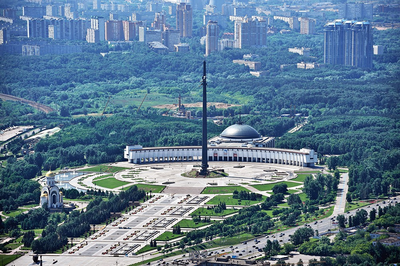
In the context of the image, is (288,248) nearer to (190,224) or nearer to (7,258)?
(190,224)

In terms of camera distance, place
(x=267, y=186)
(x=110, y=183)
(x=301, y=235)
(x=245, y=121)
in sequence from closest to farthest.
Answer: (x=301, y=235), (x=267, y=186), (x=110, y=183), (x=245, y=121)

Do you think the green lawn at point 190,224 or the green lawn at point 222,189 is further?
the green lawn at point 222,189

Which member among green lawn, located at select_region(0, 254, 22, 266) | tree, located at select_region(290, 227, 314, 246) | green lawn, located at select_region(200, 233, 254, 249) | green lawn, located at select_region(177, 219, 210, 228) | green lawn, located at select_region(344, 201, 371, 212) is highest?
tree, located at select_region(290, 227, 314, 246)

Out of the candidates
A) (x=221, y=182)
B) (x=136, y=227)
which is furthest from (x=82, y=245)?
(x=221, y=182)

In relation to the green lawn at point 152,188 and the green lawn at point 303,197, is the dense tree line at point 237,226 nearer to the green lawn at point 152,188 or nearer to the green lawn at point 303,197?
the green lawn at point 303,197

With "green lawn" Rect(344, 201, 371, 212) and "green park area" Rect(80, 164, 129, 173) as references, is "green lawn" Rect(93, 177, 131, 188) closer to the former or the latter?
"green park area" Rect(80, 164, 129, 173)

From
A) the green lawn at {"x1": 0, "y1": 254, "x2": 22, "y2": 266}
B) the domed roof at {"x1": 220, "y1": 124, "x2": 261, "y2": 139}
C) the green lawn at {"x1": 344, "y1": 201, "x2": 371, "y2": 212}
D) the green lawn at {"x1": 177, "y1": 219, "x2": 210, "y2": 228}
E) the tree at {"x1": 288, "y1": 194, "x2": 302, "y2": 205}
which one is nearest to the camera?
the green lawn at {"x1": 0, "y1": 254, "x2": 22, "y2": 266}

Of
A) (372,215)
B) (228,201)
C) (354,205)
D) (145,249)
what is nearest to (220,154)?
(228,201)

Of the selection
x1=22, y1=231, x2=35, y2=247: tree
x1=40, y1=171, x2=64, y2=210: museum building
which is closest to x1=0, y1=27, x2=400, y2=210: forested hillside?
x1=40, y1=171, x2=64, y2=210: museum building

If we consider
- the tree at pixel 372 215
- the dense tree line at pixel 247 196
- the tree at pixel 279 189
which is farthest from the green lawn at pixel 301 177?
the tree at pixel 372 215

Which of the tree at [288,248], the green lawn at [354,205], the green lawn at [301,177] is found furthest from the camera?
the green lawn at [301,177]

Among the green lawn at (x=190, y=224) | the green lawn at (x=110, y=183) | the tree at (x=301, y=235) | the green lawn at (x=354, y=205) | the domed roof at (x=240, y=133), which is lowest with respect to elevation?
the green lawn at (x=190, y=224)

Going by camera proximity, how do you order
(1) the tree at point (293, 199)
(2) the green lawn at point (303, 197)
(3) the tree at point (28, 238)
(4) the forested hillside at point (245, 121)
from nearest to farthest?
(3) the tree at point (28, 238), (1) the tree at point (293, 199), (2) the green lawn at point (303, 197), (4) the forested hillside at point (245, 121)
